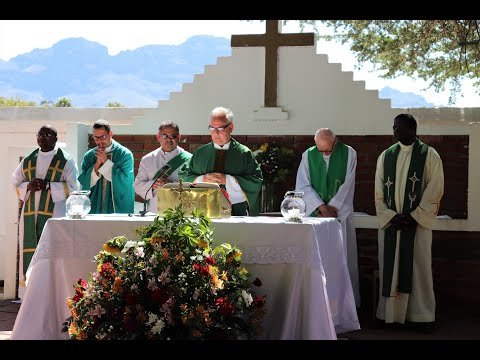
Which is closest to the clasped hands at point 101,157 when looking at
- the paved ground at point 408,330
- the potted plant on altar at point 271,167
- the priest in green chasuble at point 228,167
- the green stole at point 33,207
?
the green stole at point 33,207

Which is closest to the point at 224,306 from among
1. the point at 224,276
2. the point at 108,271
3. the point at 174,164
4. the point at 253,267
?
the point at 224,276

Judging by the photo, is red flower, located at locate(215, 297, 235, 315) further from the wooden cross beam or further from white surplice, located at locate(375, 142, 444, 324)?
the wooden cross beam

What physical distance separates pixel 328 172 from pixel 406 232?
3.65ft

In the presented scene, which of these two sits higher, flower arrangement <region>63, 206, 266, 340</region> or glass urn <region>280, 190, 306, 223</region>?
glass urn <region>280, 190, 306, 223</region>

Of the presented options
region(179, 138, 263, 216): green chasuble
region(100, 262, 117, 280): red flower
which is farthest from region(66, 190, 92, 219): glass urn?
region(179, 138, 263, 216): green chasuble

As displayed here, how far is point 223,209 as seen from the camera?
656 cm

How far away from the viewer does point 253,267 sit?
6.15 meters

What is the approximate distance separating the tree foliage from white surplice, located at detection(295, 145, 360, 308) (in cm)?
516

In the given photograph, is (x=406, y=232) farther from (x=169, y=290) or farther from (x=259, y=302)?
(x=169, y=290)

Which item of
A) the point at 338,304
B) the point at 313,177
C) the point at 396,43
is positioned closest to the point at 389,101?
the point at 313,177

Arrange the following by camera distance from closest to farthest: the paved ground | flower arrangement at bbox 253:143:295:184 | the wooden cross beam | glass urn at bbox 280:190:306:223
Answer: glass urn at bbox 280:190:306:223, the paved ground, flower arrangement at bbox 253:143:295:184, the wooden cross beam

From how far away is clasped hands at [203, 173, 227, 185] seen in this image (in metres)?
7.41
